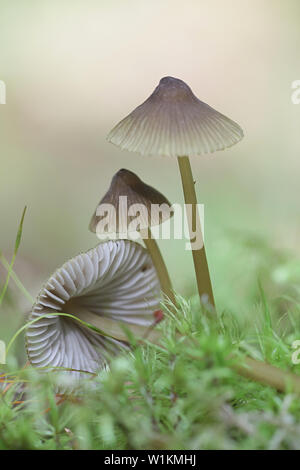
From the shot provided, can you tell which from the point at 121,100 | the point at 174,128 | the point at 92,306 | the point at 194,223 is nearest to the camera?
the point at 174,128

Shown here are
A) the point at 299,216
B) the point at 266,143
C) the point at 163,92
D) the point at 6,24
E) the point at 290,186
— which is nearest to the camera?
the point at 163,92

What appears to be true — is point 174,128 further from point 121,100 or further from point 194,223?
point 121,100

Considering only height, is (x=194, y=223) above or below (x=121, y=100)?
below

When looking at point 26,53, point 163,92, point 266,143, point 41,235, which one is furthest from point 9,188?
point 163,92

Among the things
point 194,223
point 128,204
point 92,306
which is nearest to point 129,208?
point 128,204

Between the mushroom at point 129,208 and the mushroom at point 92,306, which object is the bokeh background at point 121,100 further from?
the mushroom at point 129,208
